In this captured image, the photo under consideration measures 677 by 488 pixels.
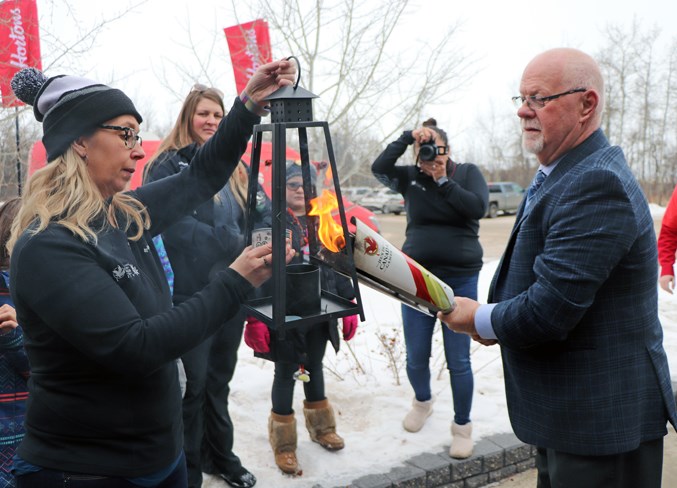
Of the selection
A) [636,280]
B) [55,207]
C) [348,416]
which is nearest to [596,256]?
[636,280]

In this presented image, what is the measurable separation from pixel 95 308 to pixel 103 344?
10 cm

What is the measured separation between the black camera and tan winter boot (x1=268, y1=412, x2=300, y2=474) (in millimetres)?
1891

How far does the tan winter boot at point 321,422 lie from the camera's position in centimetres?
362

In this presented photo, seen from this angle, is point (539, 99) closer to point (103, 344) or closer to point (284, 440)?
point (103, 344)

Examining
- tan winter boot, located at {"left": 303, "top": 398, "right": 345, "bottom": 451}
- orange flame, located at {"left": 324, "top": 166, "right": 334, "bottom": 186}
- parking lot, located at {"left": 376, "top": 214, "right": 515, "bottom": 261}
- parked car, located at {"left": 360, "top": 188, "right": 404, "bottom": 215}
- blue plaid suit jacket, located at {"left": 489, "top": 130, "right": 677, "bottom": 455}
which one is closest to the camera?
blue plaid suit jacket, located at {"left": 489, "top": 130, "right": 677, "bottom": 455}

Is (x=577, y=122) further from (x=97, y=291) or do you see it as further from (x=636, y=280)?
(x=97, y=291)

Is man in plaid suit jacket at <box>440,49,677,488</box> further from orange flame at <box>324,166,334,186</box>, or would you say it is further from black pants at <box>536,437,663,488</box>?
orange flame at <box>324,166,334,186</box>

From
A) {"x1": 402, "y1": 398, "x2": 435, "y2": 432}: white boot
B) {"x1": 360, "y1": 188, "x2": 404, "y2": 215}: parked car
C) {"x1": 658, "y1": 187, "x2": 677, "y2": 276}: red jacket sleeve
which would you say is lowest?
{"x1": 360, "y1": 188, "x2": 404, "y2": 215}: parked car

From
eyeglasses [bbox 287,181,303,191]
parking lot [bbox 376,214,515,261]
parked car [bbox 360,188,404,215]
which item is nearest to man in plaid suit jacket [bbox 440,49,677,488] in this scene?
eyeglasses [bbox 287,181,303,191]

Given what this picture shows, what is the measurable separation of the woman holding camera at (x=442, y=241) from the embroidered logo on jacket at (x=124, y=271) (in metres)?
2.36

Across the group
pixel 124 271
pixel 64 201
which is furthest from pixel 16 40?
pixel 124 271

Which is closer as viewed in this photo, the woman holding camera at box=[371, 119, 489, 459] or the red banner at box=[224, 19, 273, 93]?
the woman holding camera at box=[371, 119, 489, 459]

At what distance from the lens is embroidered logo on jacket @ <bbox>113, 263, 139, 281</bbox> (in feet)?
5.35

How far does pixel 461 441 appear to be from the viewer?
11.7ft
